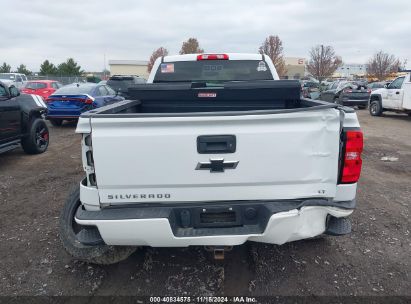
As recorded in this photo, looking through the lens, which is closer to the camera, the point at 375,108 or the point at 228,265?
the point at 228,265

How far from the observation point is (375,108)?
15.9 meters

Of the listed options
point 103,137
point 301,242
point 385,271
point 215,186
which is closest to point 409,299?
point 385,271

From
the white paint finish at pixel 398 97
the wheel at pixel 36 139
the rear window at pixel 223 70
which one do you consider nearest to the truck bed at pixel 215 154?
the rear window at pixel 223 70

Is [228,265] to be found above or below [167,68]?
below

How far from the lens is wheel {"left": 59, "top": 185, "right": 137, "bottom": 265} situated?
9.66ft

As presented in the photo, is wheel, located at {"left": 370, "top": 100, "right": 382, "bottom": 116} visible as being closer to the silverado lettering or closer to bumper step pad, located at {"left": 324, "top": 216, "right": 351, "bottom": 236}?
bumper step pad, located at {"left": 324, "top": 216, "right": 351, "bottom": 236}

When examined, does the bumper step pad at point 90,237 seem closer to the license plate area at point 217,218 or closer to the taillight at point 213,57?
the license plate area at point 217,218

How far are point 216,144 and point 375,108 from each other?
52.2 feet

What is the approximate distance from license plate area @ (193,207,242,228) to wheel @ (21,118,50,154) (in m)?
6.35

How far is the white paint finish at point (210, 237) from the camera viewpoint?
2422mm

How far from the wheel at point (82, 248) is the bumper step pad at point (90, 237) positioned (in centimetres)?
19

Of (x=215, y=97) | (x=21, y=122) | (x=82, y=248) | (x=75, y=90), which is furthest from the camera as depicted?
(x=75, y=90)

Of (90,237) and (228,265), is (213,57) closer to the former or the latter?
(228,265)

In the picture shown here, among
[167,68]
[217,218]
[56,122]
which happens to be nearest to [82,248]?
[217,218]
